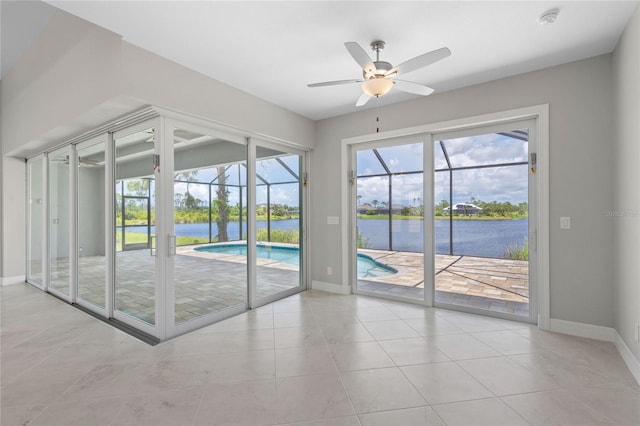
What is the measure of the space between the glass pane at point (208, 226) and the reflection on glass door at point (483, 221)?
264cm

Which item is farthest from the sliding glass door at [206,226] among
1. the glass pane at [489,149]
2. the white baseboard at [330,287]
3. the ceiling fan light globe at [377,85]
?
the glass pane at [489,149]

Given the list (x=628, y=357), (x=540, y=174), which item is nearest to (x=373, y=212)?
(x=540, y=174)

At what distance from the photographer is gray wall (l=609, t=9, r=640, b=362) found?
2141 millimetres

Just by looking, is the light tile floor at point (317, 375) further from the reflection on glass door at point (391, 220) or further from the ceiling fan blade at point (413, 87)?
the ceiling fan blade at point (413, 87)

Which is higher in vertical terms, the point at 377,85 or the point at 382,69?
the point at 382,69

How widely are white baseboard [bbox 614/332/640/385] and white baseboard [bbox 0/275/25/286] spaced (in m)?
8.33

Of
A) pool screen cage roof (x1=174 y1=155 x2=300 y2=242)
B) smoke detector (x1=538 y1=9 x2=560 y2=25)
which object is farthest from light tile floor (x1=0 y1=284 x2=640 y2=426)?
smoke detector (x1=538 y1=9 x2=560 y2=25)

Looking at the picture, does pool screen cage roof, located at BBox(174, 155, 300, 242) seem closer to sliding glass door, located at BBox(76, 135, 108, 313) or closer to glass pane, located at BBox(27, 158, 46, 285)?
sliding glass door, located at BBox(76, 135, 108, 313)

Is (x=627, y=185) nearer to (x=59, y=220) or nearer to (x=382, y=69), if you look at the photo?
(x=382, y=69)

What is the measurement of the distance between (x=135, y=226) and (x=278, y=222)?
1.83 metres

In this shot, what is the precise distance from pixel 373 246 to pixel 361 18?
3024mm

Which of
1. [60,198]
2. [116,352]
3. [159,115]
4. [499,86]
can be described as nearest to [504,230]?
[499,86]

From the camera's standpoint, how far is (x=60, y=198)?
4.40 metres

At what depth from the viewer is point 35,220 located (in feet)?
16.5
